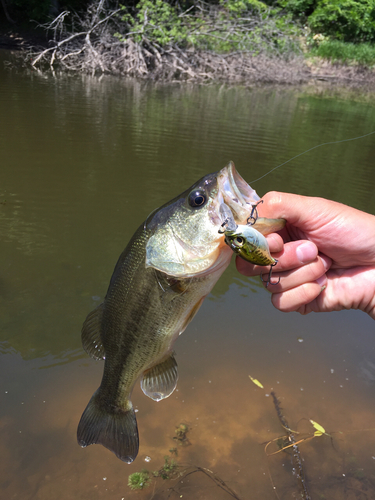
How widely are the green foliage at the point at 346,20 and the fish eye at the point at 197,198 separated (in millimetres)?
33687

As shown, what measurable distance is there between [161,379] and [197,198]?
43.1 inches

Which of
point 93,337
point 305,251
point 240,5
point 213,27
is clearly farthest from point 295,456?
point 240,5

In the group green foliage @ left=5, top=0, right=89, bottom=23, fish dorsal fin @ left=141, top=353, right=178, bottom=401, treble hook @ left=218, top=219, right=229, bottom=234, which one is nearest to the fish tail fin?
fish dorsal fin @ left=141, top=353, right=178, bottom=401

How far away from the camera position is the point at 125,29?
749 inches

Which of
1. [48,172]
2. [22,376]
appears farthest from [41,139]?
[22,376]

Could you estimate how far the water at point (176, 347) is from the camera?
2992mm

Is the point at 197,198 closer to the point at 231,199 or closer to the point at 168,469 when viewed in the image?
the point at 231,199

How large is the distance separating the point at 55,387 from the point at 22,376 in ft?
1.13

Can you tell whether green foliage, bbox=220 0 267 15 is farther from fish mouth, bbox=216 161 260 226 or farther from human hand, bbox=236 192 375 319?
fish mouth, bbox=216 161 260 226

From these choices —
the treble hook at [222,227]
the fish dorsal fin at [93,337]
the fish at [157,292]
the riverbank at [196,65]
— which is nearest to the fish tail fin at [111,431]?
the fish at [157,292]

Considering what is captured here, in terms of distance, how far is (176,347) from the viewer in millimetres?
4059

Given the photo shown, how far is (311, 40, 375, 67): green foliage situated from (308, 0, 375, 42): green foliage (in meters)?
4.76

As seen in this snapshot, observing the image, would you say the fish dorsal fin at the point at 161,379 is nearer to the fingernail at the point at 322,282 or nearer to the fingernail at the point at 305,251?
the fingernail at the point at 305,251

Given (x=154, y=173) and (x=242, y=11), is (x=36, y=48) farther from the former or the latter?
(x=154, y=173)
